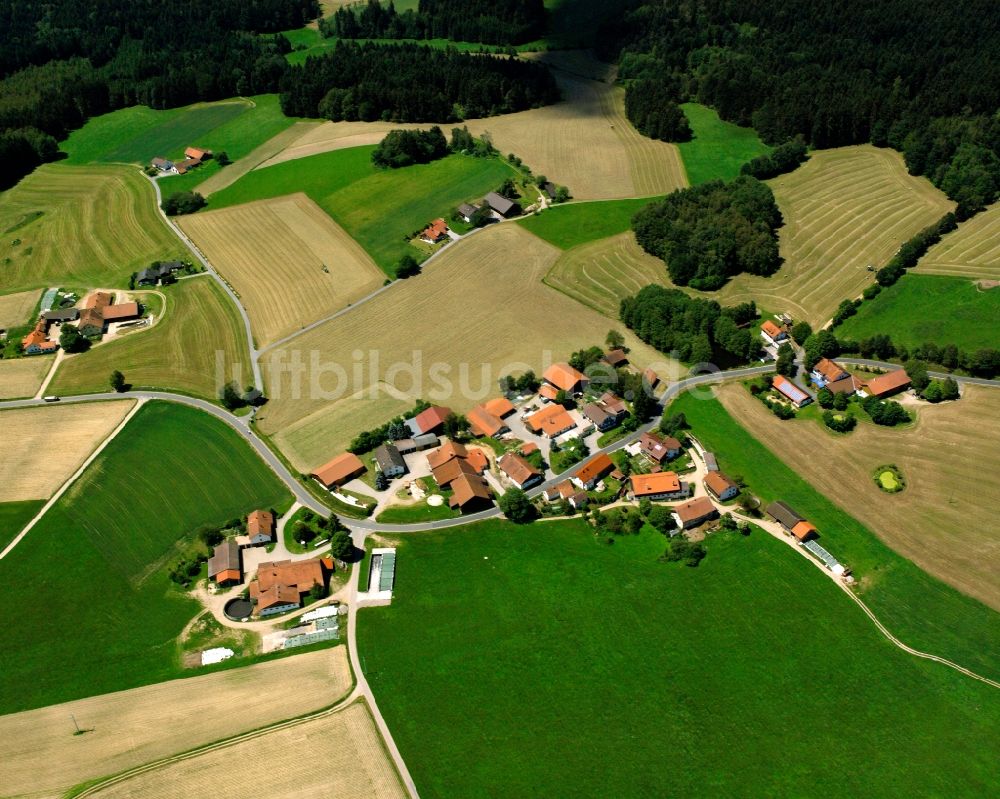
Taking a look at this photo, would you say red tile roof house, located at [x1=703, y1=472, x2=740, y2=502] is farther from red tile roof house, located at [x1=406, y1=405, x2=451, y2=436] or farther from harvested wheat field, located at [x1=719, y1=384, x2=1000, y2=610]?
red tile roof house, located at [x1=406, y1=405, x2=451, y2=436]

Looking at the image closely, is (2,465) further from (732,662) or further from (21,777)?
(732,662)

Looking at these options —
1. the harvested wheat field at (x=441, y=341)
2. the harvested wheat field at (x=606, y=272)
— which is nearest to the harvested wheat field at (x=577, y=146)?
the harvested wheat field at (x=606, y=272)

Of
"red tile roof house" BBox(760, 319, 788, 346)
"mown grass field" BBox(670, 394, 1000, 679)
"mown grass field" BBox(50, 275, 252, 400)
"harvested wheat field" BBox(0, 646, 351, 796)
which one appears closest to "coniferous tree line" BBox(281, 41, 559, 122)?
"mown grass field" BBox(50, 275, 252, 400)

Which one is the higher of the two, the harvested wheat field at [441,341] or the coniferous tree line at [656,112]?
the coniferous tree line at [656,112]

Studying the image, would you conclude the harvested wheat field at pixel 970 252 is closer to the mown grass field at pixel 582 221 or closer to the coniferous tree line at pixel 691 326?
the coniferous tree line at pixel 691 326

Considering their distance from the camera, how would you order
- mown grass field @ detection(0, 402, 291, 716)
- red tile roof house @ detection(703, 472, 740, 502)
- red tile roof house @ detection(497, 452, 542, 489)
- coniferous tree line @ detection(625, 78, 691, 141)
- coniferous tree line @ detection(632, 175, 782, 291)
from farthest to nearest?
coniferous tree line @ detection(625, 78, 691, 141) → coniferous tree line @ detection(632, 175, 782, 291) → red tile roof house @ detection(497, 452, 542, 489) → red tile roof house @ detection(703, 472, 740, 502) → mown grass field @ detection(0, 402, 291, 716)
